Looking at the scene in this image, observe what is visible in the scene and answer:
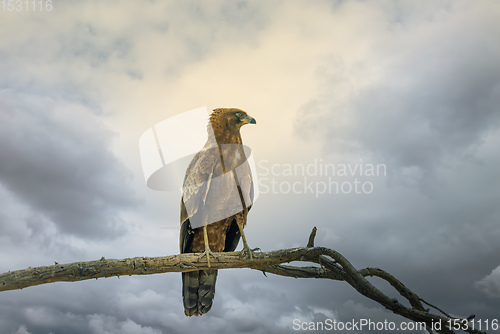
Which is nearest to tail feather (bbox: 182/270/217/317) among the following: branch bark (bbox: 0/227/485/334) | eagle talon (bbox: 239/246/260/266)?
branch bark (bbox: 0/227/485/334)

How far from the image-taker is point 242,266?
5.00 m

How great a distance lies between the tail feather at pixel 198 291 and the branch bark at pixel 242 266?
0.60 m

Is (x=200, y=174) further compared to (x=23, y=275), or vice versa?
(x=200, y=174)

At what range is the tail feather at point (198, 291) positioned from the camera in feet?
18.1

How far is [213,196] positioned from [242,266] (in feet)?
3.41

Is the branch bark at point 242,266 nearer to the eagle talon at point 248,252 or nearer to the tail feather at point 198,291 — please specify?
the eagle talon at point 248,252

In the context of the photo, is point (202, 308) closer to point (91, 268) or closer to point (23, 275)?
Answer: point (91, 268)

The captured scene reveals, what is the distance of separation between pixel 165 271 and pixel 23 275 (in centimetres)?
169

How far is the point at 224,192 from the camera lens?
5320 mm

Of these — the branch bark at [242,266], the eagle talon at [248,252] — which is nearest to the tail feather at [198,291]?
the branch bark at [242,266]

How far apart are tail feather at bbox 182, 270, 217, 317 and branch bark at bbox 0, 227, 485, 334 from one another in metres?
0.60

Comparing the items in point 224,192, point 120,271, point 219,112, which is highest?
point 219,112

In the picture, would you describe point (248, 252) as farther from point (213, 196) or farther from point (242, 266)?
point (213, 196)

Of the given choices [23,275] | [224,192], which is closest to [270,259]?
[224,192]
